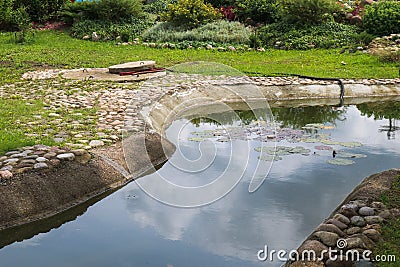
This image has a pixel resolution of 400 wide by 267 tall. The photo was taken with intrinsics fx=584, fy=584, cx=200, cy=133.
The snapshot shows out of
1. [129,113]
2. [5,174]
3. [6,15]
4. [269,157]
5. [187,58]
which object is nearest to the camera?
[5,174]

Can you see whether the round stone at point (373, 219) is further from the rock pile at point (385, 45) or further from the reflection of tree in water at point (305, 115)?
the rock pile at point (385, 45)

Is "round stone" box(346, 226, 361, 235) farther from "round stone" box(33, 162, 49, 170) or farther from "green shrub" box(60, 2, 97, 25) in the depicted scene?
"green shrub" box(60, 2, 97, 25)

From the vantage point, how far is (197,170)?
28.0ft

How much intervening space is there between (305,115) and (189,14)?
324 inches

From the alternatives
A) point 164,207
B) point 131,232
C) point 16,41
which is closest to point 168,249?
point 131,232

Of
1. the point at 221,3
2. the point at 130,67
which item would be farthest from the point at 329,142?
the point at 221,3

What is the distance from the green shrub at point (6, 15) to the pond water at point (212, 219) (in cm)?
1178

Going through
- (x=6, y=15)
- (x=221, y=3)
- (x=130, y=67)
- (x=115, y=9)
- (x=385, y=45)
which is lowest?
(x=130, y=67)

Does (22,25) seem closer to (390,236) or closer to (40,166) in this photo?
(40,166)

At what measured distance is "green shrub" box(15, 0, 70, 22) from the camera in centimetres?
2045

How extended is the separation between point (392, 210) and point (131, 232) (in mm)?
2787

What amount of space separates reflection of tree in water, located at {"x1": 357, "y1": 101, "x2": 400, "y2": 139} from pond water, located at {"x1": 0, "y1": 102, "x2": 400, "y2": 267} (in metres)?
1.30

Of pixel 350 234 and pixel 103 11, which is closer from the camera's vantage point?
pixel 350 234

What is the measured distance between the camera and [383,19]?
17156 millimetres
